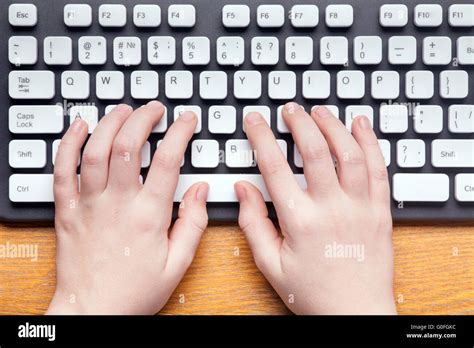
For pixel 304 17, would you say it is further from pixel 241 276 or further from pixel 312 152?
pixel 241 276

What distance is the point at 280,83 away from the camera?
0.49 metres

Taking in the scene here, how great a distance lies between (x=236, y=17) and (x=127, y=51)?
103mm

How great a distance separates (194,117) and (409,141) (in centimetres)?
19

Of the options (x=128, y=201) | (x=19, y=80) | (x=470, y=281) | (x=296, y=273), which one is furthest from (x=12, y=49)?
(x=470, y=281)

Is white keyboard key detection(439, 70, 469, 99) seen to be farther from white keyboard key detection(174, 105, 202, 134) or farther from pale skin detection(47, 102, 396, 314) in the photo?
white keyboard key detection(174, 105, 202, 134)

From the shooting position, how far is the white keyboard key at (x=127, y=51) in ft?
1.60

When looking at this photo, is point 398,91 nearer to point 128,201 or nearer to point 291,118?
point 291,118

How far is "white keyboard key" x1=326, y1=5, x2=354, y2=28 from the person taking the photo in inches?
19.3

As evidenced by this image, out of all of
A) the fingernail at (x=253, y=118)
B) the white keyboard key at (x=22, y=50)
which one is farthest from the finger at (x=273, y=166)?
the white keyboard key at (x=22, y=50)

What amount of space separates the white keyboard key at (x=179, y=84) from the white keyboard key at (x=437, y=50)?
0.70ft

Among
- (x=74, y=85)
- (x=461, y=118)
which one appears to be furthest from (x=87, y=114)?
(x=461, y=118)

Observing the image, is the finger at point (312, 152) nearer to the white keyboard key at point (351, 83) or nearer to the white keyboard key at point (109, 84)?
the white keyboard key at point (351, 83)

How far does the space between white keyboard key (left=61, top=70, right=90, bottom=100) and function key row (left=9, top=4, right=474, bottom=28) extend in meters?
0.04
